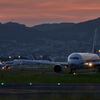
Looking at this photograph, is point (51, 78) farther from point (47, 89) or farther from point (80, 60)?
point (47, 89)

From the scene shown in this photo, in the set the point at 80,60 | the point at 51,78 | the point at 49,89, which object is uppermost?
the point at 80,60

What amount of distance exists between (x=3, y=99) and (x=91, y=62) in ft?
174

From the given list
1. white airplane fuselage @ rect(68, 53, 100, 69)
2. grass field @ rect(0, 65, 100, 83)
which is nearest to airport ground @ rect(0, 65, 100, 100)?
grass field @ rect(0, 65, 100, 83)

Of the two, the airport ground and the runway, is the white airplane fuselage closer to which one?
the airport ground

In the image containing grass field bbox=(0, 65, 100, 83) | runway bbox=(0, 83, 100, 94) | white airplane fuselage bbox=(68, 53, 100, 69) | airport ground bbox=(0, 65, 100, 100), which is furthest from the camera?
white airplane fuselage bbox=(68, 53, 100, 69)

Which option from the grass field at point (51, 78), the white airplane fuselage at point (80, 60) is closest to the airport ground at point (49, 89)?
the grass field at point (51, 78)

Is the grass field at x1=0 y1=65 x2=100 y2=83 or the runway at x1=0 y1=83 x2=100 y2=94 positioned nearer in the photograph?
the runway at x1=0 y1=83 x2=100 y2=94

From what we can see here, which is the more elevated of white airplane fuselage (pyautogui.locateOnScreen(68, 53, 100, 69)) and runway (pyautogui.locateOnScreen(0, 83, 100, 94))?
white airplane fuselage (pyautogui.locateOnScreen(68, 53, 100, 69))

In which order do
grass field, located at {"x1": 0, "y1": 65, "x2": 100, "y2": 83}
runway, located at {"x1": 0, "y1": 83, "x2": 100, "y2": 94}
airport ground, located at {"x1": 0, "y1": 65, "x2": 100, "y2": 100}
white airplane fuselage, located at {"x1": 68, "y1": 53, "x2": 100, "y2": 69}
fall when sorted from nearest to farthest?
airport ground, located at {"x1": 0, "y1": 65, "x2": 100, "y2": 100}
runway, located at {"x1": 0, "y1": 83, "x2": 100, "y2": 94}
grass field, located at {"x1": 0, "y1": 65, "x2": 100, "y2": 83}
white airplane fuselage, located at {"x1": 68, "y1": 53, "x2": 100, "y2": 69}

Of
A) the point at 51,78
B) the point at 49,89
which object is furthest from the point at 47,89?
the point at 51,78

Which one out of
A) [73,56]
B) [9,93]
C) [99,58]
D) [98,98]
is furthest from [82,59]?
[98,98]

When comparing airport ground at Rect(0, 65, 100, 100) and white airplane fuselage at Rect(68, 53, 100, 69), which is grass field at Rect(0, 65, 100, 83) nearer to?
airport ground at Rect(0, 65, 100, 100)

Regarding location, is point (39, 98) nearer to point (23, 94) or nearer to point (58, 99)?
point (58, 99)

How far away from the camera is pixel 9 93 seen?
4234cm
